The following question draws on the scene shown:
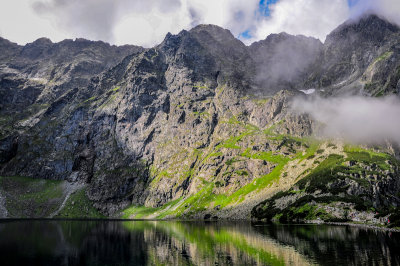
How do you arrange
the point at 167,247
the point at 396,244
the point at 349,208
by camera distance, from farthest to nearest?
the point at 349,208, the point at 167,247, the point at 396,244

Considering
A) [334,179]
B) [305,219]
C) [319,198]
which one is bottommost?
[305,219]

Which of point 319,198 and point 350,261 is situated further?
point 319,198

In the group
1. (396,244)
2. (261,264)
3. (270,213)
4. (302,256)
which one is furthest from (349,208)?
(261,264)

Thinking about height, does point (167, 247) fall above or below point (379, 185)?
below

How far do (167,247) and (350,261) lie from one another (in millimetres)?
45339

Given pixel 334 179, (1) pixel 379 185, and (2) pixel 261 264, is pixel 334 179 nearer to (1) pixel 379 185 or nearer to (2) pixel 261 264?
(1) pixel 379 185

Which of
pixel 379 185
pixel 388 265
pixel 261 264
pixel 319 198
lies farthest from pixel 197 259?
pixel 379 185

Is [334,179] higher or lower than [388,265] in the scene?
higher

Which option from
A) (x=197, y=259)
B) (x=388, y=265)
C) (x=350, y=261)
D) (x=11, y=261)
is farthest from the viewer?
(x=197, y=259)

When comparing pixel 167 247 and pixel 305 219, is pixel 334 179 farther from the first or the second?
pixel 167 247

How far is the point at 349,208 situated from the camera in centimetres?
15488

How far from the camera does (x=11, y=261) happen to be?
5412 cm

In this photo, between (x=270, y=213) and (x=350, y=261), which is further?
(x=270, y=213)

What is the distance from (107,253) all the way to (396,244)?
6838 cm
